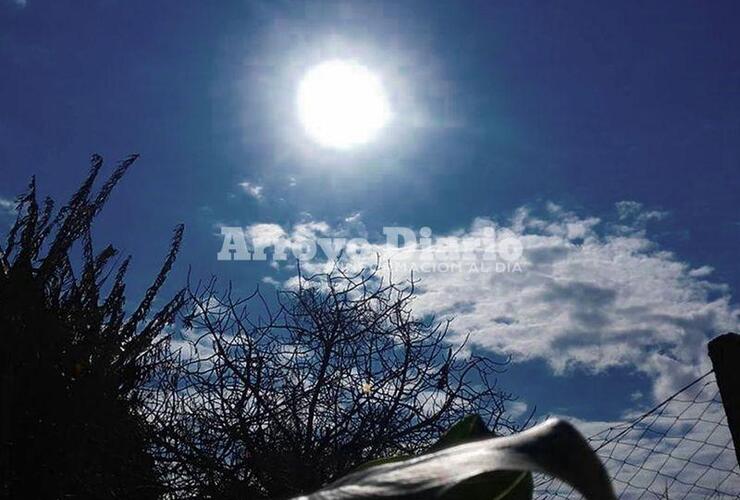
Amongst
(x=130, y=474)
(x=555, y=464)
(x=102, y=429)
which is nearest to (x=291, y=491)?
(x=130, y=474)

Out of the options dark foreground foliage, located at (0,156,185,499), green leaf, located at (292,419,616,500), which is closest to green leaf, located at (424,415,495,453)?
green leaf, located at (292,419,616,500)

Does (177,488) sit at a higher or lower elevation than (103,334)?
lower

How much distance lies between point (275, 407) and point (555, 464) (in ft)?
20.0

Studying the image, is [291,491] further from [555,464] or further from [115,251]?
[555,464]

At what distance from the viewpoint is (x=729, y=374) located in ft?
10.0

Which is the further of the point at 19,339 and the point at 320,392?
the point at 320,392

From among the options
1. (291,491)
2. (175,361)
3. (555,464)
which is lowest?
(291,491)

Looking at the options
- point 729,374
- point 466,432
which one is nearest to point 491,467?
point 466,432

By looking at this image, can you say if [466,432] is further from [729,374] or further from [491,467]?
[729,374]

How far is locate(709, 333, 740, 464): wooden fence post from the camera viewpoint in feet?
9.89

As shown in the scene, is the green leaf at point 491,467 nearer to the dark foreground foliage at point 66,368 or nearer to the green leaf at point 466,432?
the green leaf at point 466,432

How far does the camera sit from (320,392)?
20.7 ft

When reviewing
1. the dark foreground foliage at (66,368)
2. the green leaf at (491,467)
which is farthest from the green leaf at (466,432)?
the dark foreground foliage at (66,368)

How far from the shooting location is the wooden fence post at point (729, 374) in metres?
3.01
